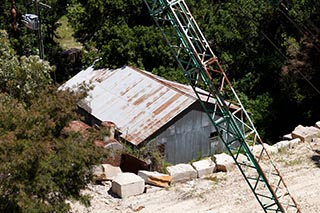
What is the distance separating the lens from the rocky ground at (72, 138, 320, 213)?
63.7 ft

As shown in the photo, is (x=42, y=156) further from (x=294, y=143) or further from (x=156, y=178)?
(x=294, y=143)

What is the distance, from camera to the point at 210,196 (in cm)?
2028

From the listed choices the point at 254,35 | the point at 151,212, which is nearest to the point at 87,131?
the point at 151,212

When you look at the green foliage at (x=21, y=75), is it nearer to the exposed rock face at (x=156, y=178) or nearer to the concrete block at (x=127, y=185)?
the concrete block at (x=127, y=185)

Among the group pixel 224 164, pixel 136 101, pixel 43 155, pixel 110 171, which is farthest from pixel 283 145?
pixel 43 155

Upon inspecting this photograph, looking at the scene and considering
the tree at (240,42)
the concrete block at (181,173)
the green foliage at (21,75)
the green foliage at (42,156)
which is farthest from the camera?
the tree at (240,42)

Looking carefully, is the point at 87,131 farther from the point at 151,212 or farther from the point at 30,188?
the point at 151,212

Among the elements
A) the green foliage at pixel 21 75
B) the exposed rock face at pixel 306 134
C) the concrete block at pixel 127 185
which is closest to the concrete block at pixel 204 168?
the concrete block at pixel 127 185

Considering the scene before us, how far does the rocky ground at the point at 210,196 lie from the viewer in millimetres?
19422

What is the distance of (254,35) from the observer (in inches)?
1308

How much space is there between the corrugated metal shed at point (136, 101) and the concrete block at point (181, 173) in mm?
2767

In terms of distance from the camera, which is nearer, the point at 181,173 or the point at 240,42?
the point at 181,173

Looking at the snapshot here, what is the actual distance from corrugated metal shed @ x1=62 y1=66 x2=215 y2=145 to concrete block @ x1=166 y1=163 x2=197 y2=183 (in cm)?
277

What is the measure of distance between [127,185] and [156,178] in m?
1.28
